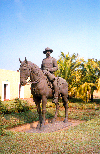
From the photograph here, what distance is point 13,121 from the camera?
25.0 feet

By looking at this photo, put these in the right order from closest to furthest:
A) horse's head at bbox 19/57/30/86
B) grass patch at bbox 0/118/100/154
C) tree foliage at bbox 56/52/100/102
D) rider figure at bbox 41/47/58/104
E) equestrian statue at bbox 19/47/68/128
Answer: grass patch at bbox 0/118/100/154 → horse's head at bbox 19/57/30/86 → equestrian statue at bbox 19/47/68/128 → rider figure at bbox 41/47/58/104 → tree foliage at bbox 56/52/100/102

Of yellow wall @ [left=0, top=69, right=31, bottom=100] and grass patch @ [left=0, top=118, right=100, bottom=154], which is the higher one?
yellow wall @ [left=0, top=69, right=31, bottom=100]

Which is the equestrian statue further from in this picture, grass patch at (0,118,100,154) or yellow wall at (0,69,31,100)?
yellow wall at (0,69,31,100)

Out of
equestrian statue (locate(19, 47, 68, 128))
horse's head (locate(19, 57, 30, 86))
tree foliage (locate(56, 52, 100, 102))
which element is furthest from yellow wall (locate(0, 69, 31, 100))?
horse's head (locate(19, 57, 30, 86))

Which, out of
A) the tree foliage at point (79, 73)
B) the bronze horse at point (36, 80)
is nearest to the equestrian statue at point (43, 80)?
the bronze horse at point (36, 80)

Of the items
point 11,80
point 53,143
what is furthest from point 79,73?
point 53,143

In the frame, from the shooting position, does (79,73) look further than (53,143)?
Yes

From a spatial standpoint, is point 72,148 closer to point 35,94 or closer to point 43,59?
point 35,94

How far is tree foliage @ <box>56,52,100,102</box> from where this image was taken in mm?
15570

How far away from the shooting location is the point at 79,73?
57.0 feet

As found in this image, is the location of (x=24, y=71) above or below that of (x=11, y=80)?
below

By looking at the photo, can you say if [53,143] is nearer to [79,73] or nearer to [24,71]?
[24,71]

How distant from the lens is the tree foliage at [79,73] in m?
15.6

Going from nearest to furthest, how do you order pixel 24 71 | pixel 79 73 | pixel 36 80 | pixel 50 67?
pixel 24 71, pixel 36 80, pixel 50 67, pixel 79 73
